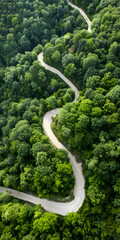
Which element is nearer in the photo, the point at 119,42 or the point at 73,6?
the point at 119,42

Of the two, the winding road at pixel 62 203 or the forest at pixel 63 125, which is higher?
the forest at pixel 63 125

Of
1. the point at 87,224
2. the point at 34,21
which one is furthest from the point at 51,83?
the point at 87,224

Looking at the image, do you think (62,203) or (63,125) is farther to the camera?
(63,125)

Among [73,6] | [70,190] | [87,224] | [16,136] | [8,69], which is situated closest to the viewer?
[87,224]

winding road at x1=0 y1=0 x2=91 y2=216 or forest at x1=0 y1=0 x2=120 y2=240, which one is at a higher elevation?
forest at x1=0 y1=0 x2=120 y2=240

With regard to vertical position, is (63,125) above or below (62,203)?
above

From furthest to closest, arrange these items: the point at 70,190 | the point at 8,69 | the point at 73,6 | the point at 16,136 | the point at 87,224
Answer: the point at 73,6 < the point at 8,69 < the point at 16,136 < the point at 70,190 < the point at 87,224

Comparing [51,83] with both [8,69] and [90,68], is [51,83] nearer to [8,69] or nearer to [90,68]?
[90,68]

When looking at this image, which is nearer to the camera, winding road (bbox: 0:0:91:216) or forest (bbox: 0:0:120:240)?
forest (bbox: 0:0:120:240)
